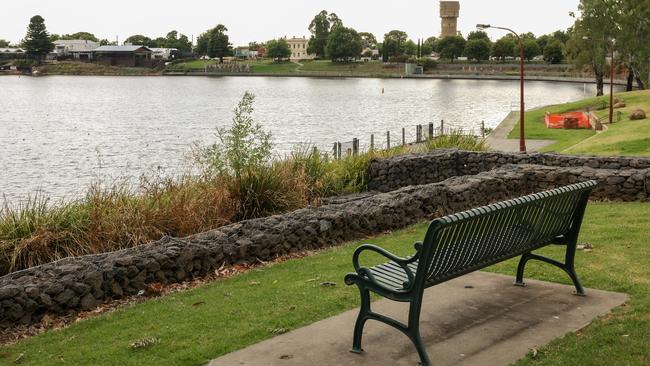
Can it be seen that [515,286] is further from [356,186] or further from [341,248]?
[356,186]

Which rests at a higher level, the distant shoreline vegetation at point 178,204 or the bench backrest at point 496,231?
the bench backrest at point 496,231

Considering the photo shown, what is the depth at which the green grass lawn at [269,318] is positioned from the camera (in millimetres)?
6109

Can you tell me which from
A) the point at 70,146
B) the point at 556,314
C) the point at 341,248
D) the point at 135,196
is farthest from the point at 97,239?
the point at 70,146

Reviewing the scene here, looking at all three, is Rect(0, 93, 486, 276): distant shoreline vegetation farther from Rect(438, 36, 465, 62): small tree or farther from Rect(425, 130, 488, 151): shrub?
Rect(438, 36, 465, 62): small tree

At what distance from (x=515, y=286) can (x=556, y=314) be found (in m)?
0.93

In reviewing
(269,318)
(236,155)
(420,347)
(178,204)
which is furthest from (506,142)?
(420,347)

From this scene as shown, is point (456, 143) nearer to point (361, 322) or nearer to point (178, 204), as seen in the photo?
point (178, 204)

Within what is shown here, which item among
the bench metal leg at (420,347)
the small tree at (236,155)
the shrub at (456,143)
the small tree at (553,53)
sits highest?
the small tree at (553,53)

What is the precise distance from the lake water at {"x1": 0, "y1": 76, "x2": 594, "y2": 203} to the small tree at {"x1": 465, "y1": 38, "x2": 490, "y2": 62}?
63916 mm

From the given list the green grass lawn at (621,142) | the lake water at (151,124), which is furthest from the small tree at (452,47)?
the green grass lawn at (621,142)

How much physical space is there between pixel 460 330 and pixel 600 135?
30180mm

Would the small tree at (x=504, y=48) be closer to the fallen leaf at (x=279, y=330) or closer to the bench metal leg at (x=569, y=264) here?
the bench metal leg at (x=569, y=264)

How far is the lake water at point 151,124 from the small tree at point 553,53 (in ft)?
189

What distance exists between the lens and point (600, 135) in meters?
34.4
